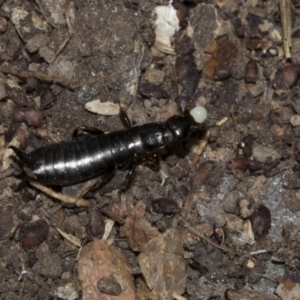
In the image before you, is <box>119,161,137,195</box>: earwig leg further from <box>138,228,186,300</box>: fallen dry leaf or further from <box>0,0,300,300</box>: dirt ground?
<box>138,228,186,300</box>: fallen dry leaf

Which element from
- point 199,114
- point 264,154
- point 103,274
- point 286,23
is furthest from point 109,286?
point 286,23

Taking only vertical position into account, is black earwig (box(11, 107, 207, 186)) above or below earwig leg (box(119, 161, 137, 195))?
above

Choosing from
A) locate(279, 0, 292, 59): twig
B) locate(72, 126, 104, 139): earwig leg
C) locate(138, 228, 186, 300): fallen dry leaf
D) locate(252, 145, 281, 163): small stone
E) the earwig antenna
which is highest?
locate(279, 0, 292, 59): twig

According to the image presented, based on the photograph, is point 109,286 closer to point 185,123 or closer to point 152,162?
point 152,162

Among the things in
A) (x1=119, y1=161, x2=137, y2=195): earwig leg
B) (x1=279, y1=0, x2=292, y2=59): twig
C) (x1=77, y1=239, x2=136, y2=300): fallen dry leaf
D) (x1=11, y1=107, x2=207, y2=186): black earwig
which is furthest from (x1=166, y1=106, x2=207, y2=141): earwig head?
(x1=77, y1=239, x2=136, y2=300): fallen dry leaf

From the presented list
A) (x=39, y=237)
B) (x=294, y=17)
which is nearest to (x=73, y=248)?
(x=39, y=237)

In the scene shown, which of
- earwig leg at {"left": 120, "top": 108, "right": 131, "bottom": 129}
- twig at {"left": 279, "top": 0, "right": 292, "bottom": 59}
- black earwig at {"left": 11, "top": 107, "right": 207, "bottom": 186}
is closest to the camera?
black earwig at {"left": 11, "top": 107, "right": 207, "bottom": 186}

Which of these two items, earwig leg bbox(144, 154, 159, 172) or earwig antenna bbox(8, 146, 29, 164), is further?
earwig leg bbox(144, 154, 159, 172)

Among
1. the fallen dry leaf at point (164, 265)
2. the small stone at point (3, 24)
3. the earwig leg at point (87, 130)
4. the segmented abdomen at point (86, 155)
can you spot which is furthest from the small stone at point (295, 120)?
the small stone at point (3, 24)

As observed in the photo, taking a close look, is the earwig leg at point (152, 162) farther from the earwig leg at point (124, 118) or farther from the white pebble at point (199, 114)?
the white pebble at point (199, 114)
